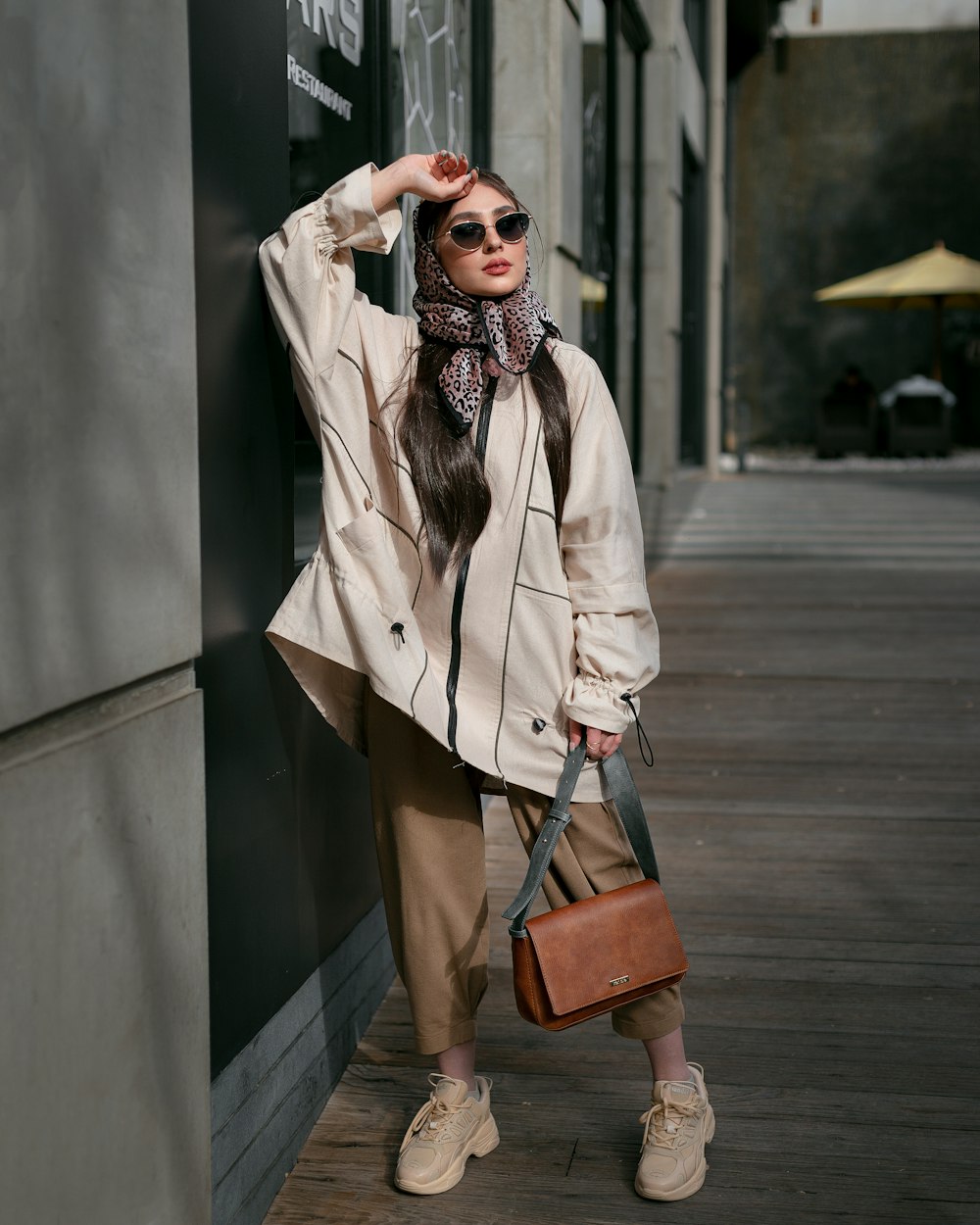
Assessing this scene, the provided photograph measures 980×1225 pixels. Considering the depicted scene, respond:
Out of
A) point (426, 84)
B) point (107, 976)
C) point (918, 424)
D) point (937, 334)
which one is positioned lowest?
point (107, 976)

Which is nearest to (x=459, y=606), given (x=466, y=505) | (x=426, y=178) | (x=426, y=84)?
(x=466, y=505)

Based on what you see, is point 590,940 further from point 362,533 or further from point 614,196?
point 614,196

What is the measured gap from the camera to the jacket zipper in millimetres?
2387

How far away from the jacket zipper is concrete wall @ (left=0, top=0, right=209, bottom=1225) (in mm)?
508

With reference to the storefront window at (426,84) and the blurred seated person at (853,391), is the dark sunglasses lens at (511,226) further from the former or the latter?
the blurred seated person at (853,391)

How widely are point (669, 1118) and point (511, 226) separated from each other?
157 cm

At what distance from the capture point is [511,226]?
236cm

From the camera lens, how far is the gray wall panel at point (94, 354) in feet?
4.93

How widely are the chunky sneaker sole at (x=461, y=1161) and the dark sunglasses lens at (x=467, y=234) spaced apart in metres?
1.58

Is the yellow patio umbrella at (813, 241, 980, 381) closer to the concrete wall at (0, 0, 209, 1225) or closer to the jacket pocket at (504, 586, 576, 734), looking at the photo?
the jacket pocket at (504, 586, 576, 734)

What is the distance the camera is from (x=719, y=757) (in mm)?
5457

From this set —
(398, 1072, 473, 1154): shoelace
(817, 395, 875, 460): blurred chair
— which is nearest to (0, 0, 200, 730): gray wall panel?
(398, 1072, 473, 1154): shoelace

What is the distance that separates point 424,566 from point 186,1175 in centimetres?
101

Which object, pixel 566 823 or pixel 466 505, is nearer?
pixel 466 505
